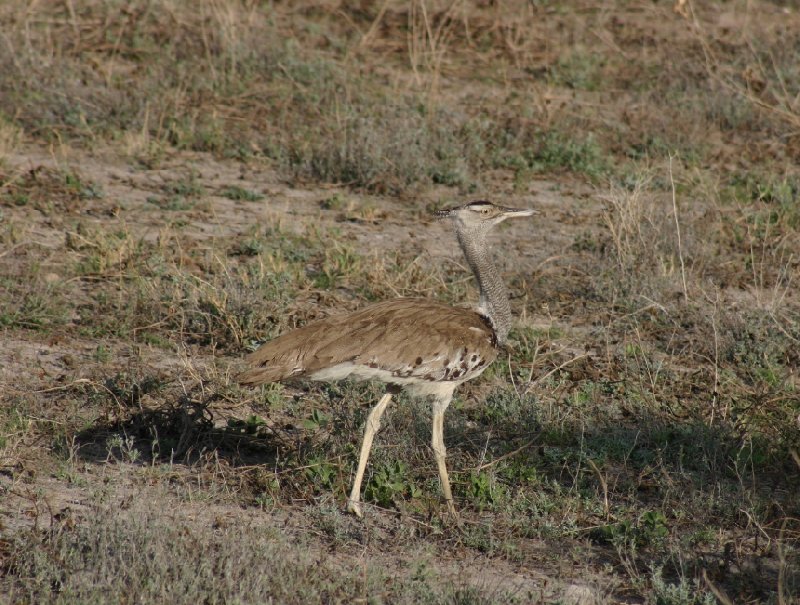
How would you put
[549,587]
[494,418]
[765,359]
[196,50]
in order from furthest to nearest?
[196,50] → [765,359] → [494,418] → [549,587]

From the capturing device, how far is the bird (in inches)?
167

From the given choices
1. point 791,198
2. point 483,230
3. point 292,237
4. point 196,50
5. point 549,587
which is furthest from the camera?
point 196,50

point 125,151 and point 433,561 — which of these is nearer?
point 433,561

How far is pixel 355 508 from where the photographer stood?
444 cm

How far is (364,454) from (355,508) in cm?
22

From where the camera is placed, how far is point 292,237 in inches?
282

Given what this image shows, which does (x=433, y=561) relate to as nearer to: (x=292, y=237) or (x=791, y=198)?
(x=292, y=237)

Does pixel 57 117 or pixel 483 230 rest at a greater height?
pixel 483 230

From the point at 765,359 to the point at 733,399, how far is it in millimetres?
424

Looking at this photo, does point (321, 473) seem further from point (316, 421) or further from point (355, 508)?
point (316, 421)

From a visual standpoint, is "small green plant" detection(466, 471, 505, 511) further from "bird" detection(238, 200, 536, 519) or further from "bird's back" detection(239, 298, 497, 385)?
"bird's back" detection(239, 298, 497, 385)

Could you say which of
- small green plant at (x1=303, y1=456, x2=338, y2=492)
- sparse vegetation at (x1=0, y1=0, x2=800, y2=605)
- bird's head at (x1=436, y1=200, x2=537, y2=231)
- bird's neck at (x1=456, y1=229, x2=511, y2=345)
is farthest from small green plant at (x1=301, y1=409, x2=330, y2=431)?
bird's head at (x1=436, y1=200, x2=537, y2=231)

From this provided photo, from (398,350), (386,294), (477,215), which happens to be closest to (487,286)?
(477,215)

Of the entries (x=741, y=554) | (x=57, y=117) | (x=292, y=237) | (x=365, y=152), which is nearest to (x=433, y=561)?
(x=741, y=554)
